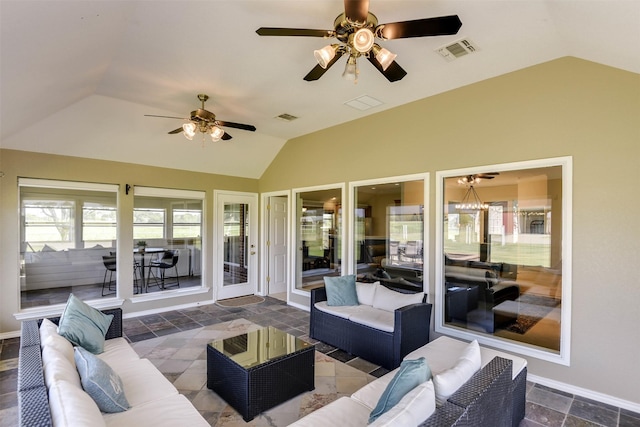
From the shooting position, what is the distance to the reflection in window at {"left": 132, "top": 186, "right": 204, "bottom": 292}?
5594mm

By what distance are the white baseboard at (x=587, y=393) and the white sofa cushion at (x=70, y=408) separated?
12.1 feet

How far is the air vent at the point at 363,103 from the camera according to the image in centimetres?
401

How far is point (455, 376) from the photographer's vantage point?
177 centimetres

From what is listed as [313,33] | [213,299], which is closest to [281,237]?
[213,299]

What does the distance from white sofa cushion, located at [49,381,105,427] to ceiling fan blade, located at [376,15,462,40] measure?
8.38ft

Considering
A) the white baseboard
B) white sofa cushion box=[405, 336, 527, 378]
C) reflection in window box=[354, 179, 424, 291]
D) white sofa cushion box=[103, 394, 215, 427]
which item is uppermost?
reflection in window box=[354, 179, 424, 291]

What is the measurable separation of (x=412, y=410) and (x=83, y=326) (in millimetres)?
2636

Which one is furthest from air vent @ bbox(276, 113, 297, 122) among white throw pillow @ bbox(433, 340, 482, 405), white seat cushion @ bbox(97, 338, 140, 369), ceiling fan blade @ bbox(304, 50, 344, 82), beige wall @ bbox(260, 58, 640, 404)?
white throw pillow @ bbox(433, 340, 482, 405)

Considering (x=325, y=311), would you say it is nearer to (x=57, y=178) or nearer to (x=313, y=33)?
(x=313, y=33)

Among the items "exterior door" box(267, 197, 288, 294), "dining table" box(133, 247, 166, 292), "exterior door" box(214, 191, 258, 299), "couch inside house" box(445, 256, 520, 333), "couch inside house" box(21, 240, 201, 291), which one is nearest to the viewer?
"couch inside house" box(445, 256, 520, 333)

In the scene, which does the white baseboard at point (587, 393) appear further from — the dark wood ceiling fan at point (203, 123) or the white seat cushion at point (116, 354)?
the dark wood ceiling fan at point (203, 123)

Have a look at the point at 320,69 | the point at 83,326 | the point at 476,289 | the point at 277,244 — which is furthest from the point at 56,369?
the point at 277,244

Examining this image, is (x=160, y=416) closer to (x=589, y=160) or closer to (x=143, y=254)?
(x=589, y=160)

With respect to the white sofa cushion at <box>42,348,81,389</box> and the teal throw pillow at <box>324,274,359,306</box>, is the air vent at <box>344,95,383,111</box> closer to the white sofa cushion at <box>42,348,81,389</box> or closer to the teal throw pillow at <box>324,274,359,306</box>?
the teal throw pillow at <box>324,274,359,306</box>
